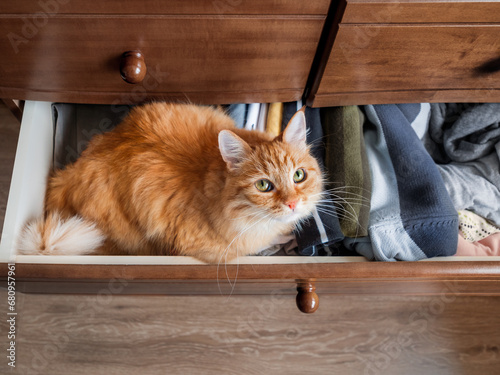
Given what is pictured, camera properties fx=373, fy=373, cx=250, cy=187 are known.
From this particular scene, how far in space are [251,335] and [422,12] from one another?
1049 millimetres

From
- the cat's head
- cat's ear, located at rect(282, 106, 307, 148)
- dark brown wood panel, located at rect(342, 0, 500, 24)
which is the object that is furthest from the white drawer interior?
dark brown wood panel, located at rect(342, 0, 500, 24)

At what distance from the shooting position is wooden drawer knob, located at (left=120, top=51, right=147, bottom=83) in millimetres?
774

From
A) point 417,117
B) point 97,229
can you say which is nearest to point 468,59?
point 417,117

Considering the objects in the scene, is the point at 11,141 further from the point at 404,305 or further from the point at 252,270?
→ the point at 404,305

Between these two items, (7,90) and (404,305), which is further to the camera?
(404,305)

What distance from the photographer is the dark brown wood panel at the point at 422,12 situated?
67 cm

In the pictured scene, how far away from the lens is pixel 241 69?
0.86 metres

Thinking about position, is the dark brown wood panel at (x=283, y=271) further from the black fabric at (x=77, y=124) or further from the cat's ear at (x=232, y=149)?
the black fabric at (x=77, y=124)

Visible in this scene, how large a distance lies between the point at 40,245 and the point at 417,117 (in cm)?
105

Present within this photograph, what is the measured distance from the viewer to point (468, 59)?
0.83 metres

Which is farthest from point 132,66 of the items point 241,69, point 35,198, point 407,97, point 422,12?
point 407,97

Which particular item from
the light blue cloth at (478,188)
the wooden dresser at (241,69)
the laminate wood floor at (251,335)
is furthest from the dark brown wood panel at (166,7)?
the laminate wood floor at (251,335)

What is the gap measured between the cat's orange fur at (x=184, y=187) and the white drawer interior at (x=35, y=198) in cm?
5

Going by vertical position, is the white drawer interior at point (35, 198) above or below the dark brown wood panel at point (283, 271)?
above
